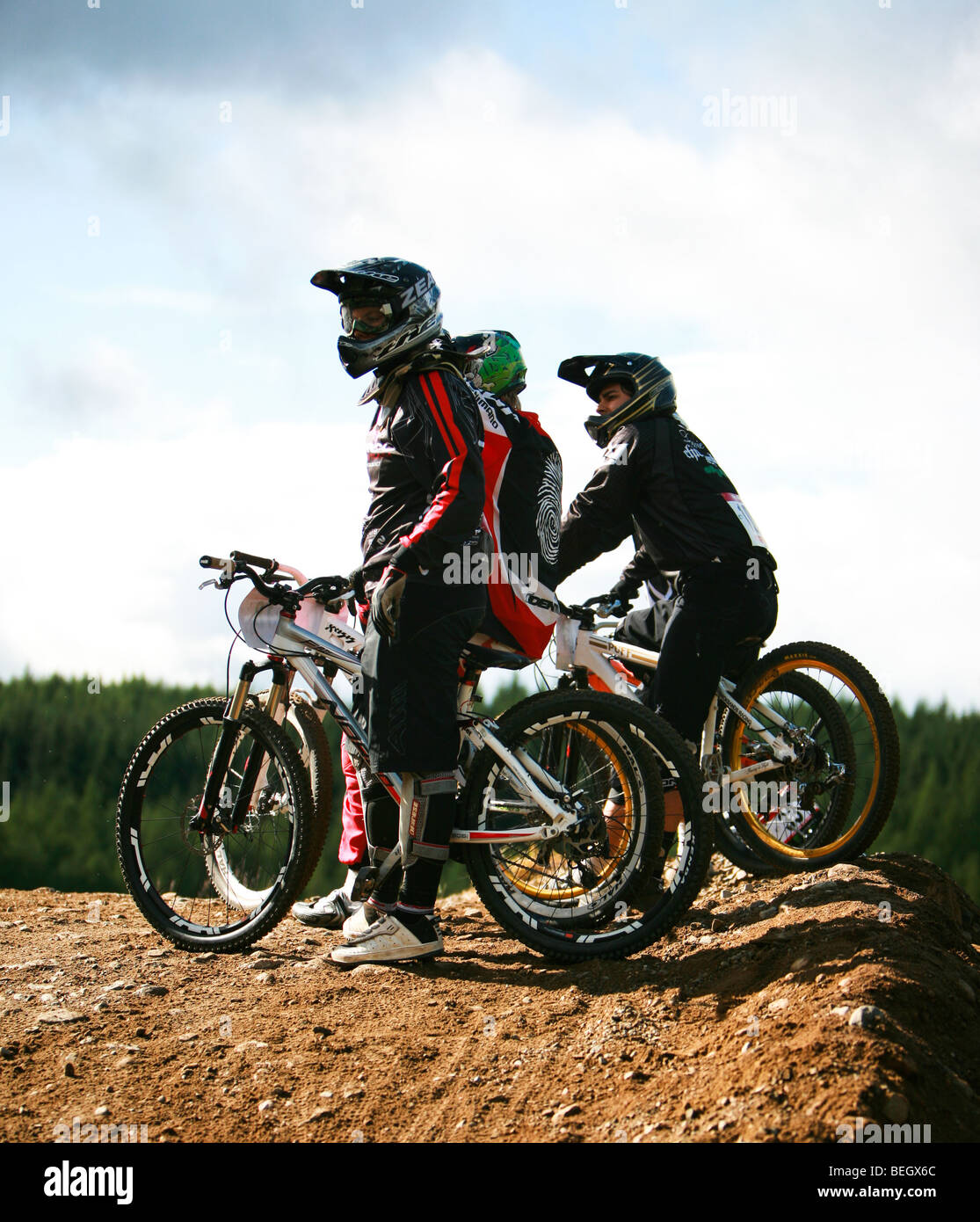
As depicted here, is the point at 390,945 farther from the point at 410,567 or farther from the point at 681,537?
the point at 681,537

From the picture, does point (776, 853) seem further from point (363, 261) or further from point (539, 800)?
point (363, 261)

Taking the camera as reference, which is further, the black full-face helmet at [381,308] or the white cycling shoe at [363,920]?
the white cycling shoe at [363,920]

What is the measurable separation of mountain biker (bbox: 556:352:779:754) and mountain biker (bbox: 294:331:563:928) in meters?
0.33

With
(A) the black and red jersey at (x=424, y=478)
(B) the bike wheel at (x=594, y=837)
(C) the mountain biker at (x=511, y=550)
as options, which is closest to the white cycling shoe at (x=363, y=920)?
(C) the mountain biker at (x=511, y=550)

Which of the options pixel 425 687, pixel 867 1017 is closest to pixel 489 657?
pixel 425 687

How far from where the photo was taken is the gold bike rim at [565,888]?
394 cm

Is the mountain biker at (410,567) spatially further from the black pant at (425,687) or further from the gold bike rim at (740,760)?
the gold bike rim at (740,760)

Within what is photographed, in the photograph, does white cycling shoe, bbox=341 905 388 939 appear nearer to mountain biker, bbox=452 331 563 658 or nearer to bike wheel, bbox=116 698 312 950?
bike wheel, bbox=116 698 312 950

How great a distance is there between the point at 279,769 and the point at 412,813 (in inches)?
29.2

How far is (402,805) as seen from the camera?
13.6 feet

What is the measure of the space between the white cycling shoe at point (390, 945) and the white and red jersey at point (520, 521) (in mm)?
1161

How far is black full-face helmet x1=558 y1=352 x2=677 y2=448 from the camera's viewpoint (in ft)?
16.8

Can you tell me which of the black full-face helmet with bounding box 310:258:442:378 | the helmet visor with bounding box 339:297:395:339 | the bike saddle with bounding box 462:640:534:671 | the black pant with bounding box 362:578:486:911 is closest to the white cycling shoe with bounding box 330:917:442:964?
the black pant with bounding box 362:578:486:911
